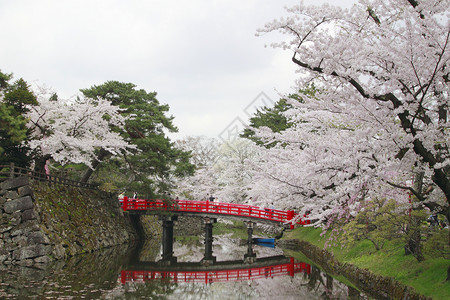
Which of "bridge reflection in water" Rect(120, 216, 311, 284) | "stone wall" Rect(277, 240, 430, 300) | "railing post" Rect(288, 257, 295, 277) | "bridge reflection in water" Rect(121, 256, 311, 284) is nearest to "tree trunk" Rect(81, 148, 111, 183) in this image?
"bridge reflection in water" Rect(120, 216, 311, 284)

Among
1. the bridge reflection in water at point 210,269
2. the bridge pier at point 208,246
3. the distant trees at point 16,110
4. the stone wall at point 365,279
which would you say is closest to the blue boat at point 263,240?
the bridge pier at point 208,246

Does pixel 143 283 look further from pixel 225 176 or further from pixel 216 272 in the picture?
pixel 225 176

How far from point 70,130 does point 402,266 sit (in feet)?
54.9

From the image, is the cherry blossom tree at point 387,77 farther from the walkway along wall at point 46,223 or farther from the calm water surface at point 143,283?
the walkway along wall at point 46,223

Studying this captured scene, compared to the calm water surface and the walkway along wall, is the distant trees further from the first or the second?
the calm water surface

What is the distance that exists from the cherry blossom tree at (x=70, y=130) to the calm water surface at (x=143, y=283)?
5396 mm

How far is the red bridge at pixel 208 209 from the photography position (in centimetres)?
2192

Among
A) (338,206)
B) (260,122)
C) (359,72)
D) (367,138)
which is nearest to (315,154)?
(338,206)

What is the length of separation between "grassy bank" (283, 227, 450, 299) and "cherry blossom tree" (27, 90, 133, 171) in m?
12.9

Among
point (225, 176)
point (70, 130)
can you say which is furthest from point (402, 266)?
point (225, 176)

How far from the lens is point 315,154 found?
1114 centimetres

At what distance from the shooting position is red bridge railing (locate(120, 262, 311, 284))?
1412 cm

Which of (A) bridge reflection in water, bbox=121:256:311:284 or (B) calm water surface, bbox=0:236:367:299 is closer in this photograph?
(B) calm water surface, bbox=0:236:367:299

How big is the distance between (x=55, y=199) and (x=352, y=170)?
15.1 meters
